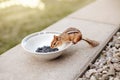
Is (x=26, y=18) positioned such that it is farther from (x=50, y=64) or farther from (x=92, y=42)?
(x=50, y=64)

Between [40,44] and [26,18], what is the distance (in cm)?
115

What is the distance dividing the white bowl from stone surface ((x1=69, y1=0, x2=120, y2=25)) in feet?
2.03

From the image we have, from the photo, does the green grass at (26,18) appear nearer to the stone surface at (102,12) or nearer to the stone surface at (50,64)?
the stone surface at (102,12)

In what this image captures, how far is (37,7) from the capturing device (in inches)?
116

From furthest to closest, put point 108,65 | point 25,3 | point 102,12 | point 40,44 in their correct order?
1. point 25,3
2. point 102,12
3. point 40,44
4. point 108,65

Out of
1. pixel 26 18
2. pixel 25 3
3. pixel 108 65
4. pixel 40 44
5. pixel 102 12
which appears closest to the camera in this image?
pixel 108 65

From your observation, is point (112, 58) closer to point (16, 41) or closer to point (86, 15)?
point (86, 15)

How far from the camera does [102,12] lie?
224cm

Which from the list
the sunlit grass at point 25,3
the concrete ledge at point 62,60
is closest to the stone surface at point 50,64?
the concrete ledge at point 62,60

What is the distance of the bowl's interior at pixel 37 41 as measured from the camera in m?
1.44

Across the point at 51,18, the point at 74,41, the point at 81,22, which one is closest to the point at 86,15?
the point at 81,22

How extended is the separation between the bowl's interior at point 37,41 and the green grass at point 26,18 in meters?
0.53

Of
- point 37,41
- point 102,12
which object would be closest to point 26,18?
point 102,12

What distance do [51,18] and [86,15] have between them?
21.3 inches
